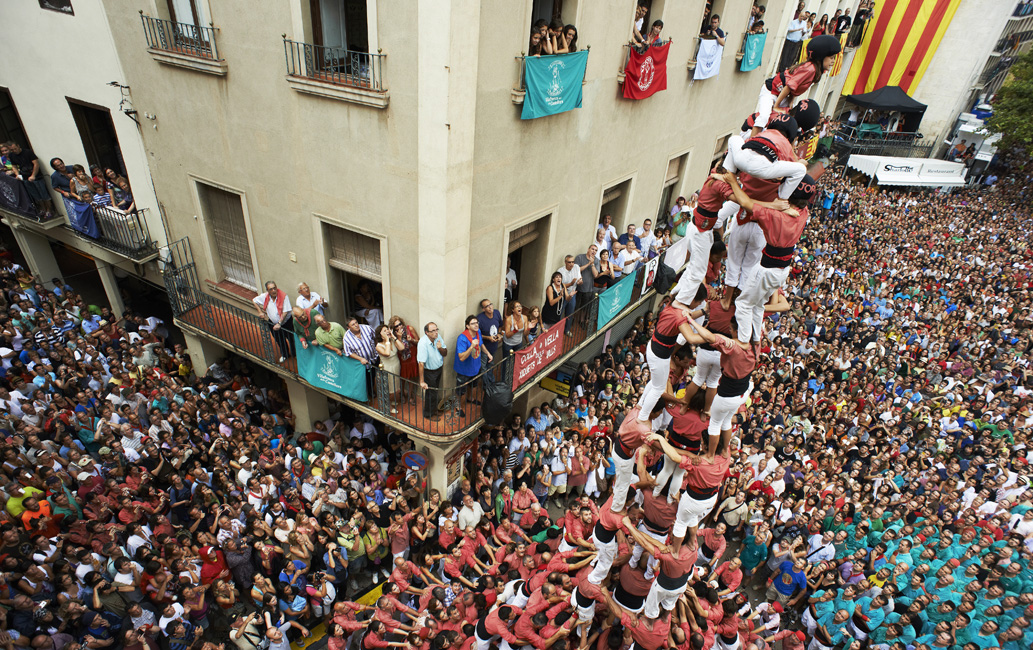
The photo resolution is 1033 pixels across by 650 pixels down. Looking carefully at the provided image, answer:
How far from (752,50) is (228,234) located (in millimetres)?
→ 15098

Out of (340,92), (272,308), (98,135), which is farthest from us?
(98,135)

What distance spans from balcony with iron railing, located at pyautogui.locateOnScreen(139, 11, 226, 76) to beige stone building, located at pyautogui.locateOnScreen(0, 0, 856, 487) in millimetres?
33

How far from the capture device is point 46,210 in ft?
48.2

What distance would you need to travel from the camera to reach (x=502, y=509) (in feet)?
36.0

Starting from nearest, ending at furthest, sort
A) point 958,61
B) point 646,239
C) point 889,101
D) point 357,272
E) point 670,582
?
point 670,582
point 357,272
point 646,239
point 889,101
point 958,61

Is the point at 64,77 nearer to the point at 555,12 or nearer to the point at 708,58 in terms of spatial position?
the point at 555,12

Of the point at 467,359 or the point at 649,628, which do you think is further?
the point at 467,359

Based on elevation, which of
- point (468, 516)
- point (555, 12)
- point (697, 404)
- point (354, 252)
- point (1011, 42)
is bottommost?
point (468, 516)

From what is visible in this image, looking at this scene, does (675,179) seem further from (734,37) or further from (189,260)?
(189,260)

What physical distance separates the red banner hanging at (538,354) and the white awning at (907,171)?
3378 cm

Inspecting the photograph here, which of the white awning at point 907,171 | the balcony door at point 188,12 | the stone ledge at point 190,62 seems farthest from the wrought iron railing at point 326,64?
the white awning at point 907,171

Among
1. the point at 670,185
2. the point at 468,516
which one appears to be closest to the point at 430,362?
the point at 468,516

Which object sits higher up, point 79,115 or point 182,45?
point 182,45

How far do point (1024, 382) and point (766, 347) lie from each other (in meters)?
7.08
